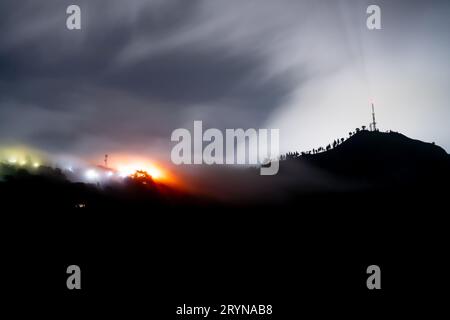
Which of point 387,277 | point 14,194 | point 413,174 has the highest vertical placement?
point 413,174

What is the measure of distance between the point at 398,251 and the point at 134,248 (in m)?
62.1

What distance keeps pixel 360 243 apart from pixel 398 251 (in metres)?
9.45

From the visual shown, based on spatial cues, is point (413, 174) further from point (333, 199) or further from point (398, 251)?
point (398, 251)

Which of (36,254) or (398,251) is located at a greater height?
(36,254)

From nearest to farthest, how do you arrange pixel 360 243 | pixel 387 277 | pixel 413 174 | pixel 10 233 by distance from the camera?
pixel 10 233
pixel 387 277
pixel 360 243
pixel 413 174

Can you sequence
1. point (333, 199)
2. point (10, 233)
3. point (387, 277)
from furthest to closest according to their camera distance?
point (333, 199) < point (387, 277) < point (10, 233)

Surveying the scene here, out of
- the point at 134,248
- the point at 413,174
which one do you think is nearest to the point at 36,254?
the point at 134,248

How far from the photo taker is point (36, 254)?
41219mm

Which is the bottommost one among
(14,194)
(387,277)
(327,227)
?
(387,277)

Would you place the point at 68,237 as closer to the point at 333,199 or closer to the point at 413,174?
the point at 333,199
